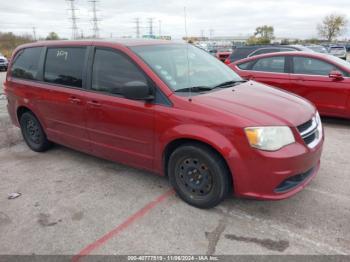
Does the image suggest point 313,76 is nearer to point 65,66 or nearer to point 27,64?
point 65,66

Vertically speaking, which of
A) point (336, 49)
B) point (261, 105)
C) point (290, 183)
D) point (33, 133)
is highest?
point (336, 49)

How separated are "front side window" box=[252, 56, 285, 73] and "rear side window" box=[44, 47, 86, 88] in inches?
179

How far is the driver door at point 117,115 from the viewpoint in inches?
135

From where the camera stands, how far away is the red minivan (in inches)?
112

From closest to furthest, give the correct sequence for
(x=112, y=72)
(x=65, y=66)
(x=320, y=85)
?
(x=112, y=72), (x=65, y=66), (x=320, y=85)

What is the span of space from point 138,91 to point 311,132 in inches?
72.1

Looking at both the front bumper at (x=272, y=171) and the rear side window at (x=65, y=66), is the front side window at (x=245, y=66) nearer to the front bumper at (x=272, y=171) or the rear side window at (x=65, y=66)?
the rear side window at (x=65, y=66)

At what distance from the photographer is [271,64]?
7043mm

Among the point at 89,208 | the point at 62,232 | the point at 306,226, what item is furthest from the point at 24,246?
the point at 306,226

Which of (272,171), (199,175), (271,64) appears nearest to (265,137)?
(272,171)

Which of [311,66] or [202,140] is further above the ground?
[311,66]

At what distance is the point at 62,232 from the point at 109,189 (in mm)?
914

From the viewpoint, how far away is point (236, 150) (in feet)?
9.31

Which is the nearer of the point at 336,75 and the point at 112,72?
the point at 112,72
